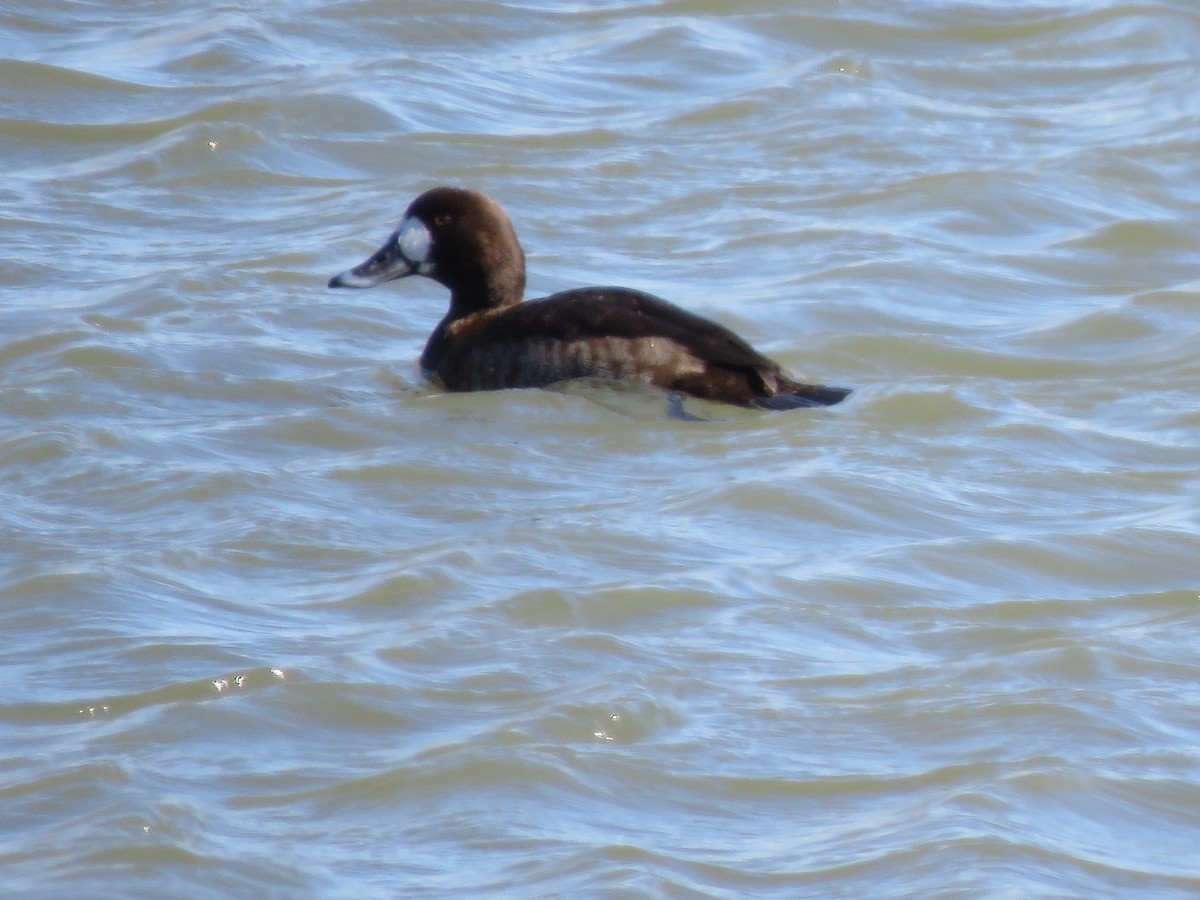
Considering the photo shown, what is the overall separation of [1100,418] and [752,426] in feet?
3.34

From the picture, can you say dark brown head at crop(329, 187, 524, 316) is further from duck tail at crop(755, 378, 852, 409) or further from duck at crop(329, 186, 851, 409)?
duck tail at crop(755, 378, 852, 409)

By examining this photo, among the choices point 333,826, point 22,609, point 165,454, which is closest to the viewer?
point 333,826

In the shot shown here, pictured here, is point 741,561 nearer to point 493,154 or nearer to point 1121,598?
point 1121,598

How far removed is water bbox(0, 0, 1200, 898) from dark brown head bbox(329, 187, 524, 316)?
23cm

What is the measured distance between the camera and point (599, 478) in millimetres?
6340

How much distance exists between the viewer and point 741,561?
223 inches

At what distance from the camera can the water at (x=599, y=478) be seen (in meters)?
4.19

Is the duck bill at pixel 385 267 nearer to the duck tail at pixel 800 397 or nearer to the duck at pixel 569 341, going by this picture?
the duck at pixel 569 341

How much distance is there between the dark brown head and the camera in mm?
7848

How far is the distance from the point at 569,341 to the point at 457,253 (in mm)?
913

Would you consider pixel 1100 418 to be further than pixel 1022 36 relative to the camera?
No

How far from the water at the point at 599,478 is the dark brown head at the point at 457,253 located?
230mm

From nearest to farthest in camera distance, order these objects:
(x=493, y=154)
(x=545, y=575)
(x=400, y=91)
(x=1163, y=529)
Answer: (x=545, y=575)
(x=1163, y=529)
(x=493, y=154)
(x=400, y=91)

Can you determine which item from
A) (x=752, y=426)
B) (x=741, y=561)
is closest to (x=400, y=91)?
(x=752, y=426)
